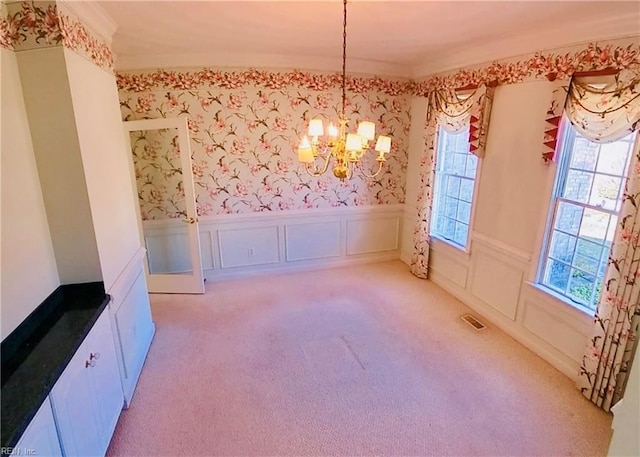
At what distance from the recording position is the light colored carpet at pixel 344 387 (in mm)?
2236

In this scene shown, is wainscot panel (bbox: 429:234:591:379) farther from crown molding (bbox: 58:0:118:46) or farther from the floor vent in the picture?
crown molding (bbox: 58:0:118:46)

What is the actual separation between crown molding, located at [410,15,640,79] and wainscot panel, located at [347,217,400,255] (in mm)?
1961

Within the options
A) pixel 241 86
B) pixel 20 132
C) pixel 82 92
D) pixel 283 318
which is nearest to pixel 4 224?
pixel 20 132

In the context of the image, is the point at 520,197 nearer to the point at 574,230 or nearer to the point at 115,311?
the point at 574,230

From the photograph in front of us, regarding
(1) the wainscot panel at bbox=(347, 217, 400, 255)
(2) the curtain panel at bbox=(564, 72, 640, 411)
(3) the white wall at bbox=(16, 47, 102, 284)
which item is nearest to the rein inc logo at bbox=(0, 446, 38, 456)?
(3) the white wall at bbox=(16, 47, 102, 284)

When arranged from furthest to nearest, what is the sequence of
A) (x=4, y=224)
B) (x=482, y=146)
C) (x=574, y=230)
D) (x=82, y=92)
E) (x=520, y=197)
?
(x=482, y=146) < (x=520, y=197) < (x=574, y=230) < (x=82, y=92) < (x=4, y=224)

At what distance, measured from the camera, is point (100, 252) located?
2.22 metres

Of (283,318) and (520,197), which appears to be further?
(283,318)

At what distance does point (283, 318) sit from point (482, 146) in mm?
2650

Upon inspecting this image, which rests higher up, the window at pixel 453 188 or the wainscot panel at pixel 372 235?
the window at pixel 453 188

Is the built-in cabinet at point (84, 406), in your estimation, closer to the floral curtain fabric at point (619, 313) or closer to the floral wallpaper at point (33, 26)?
the floral wallpaper at point (33, 26)

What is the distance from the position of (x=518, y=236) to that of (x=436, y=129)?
1.56m

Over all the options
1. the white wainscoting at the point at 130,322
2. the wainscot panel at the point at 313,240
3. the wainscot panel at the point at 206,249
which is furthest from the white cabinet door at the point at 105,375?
the wainscot panel at the point at 313,240

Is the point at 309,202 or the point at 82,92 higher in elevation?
the point at 82,92
